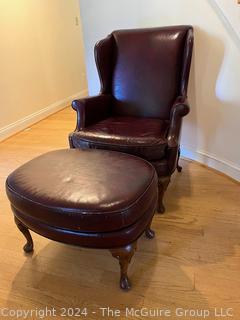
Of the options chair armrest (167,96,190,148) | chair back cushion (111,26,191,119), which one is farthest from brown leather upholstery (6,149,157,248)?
chair back cushion (111,26,191,119)

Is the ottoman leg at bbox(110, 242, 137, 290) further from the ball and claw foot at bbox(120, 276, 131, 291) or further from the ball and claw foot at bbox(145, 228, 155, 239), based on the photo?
the ball and claw foot at bbox(145, 228, 155, 239)

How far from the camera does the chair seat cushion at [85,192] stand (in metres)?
0.95

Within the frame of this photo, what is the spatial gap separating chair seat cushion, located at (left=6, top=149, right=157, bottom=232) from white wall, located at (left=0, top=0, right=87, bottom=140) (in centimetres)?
203

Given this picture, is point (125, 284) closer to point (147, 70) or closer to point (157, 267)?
point (157, 267)

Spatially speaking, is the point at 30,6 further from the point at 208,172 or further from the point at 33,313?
the point at 33,313

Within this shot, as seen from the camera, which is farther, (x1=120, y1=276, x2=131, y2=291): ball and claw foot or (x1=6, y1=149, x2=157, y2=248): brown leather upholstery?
(x1=120, y1=276, x2=131, y2=291): ball and claw foot

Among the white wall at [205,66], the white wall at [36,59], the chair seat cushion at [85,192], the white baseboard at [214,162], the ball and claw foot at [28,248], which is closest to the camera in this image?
the chair seat cushion at [85,192]

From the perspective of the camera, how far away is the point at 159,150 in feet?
4.61

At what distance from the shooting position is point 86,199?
0.97 m

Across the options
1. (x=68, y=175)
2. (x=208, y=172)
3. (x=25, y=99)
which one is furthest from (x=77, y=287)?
(x=25, y=99)

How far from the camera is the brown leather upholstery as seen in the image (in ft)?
3.13

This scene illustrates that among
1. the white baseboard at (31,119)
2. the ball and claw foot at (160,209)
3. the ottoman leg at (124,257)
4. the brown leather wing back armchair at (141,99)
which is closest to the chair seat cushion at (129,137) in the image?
the brown leather wing back armchair at (141,99)

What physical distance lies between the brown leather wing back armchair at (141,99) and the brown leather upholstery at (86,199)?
283 millimetres

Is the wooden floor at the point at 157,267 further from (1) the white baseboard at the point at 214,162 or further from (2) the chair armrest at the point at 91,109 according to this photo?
(2) the chair armrest at the point at 91,109
